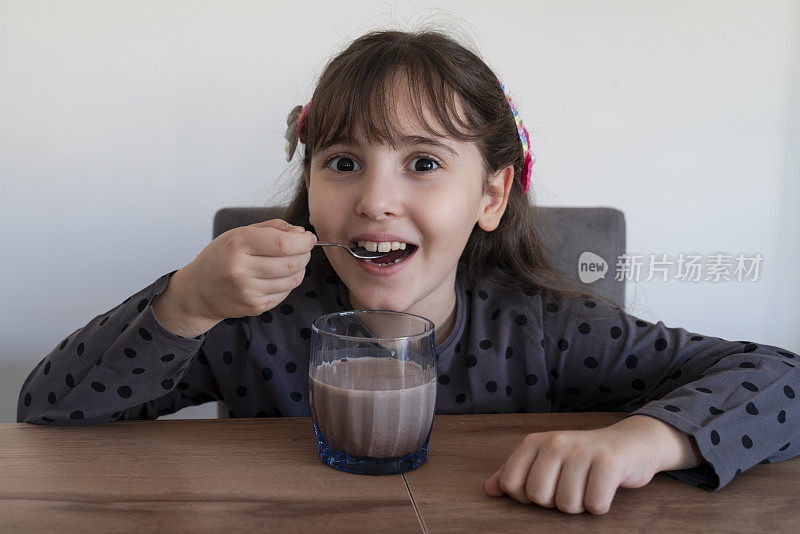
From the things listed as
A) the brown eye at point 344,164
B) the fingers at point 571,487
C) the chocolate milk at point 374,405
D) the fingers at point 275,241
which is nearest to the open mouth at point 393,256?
the brown eye at point 344,164

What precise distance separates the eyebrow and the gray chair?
0.34 metres

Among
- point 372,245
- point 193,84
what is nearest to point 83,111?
point 193,84

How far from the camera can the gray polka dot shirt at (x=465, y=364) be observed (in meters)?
0.87

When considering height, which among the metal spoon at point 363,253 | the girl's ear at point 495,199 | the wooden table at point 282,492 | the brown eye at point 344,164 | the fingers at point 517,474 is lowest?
the wooden table at point 282,492

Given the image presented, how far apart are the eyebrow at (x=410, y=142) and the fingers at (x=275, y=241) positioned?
0.22 metres

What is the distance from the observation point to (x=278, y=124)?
1.73 meters

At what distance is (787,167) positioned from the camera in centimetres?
194

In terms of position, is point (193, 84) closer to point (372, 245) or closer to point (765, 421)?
point (372, 245)

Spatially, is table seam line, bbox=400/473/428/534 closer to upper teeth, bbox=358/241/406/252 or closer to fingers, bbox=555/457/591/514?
fingers, bbox=555/457/591/514

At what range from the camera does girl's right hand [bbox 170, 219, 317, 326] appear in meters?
0.80

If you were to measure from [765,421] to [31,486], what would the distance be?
0.73m

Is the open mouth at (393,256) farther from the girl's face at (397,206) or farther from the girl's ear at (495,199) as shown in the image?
the girl's ear at (495,199)

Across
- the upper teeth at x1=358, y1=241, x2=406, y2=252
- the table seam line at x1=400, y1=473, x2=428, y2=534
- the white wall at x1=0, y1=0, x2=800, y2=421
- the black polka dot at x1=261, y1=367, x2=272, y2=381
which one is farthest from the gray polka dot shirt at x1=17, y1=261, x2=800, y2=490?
the white wall at x1=0, y1=0, x2=800, y2=421

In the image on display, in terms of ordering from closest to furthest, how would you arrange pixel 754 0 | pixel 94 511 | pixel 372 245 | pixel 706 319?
1. pixel 94 511
2. pixel 372 245
3. pixel 754 0
4. pixel 706 319
